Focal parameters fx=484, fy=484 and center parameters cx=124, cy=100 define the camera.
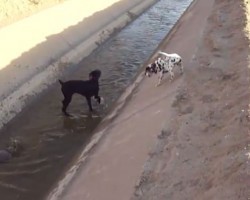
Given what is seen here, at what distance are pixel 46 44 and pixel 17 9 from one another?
11.0 feet

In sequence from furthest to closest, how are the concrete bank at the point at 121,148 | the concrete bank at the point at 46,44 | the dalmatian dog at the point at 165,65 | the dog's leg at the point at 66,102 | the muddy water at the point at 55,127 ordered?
1. the concrete bank at the point at 46,44
2. the dog's leg at the point at 66,102
3. the dalmatian dog at the point at 165,65
4. the muddy water at the point at 55,127
5. the concrete bank at the point at 121,148

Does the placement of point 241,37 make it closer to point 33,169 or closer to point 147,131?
point 147,131

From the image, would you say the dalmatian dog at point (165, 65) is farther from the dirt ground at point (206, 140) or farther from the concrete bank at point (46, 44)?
the concrete bank at point (46, 44)

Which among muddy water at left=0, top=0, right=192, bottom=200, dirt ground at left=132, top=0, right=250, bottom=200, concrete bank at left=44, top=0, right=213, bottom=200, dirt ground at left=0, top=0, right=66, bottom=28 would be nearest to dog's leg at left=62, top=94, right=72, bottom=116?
muddy water at left=0, top=0, right=192, bottom=200

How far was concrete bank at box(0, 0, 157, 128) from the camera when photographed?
53.8 feet

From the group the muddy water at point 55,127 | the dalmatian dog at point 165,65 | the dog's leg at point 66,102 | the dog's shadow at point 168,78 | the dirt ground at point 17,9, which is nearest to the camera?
the muddy water at point 55,127

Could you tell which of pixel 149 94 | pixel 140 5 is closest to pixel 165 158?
pixel 149 94

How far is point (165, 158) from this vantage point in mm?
9531

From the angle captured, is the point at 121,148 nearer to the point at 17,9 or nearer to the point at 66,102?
the point at 66,102

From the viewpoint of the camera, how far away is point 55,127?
14.2 m

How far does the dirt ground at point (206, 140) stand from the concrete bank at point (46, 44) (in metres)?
5.75

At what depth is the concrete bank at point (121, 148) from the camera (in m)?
9.72

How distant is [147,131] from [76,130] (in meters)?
3.33

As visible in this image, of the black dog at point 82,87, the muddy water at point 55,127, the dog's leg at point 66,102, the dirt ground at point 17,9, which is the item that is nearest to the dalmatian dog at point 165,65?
the black dog at point 82,87
